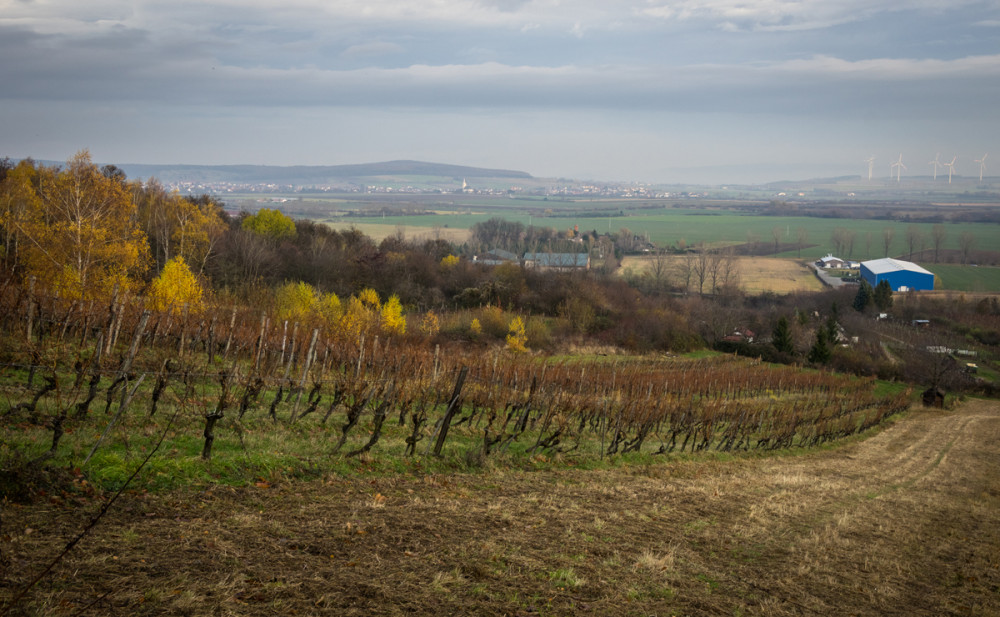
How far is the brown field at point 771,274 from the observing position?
105 m

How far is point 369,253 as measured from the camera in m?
75.8

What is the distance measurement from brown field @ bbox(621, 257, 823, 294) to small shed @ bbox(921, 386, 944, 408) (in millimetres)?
54040

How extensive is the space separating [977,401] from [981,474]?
36.4 metres

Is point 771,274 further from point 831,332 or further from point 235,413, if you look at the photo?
point 235,413

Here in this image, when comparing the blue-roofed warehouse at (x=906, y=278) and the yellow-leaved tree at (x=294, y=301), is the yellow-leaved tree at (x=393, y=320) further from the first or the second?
the blue-roofed warehouse at (x=906, y=278)

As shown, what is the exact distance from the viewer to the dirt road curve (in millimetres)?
6164

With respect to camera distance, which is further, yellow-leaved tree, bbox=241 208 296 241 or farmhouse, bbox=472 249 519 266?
farmhouse, bbox=472 249 519 266

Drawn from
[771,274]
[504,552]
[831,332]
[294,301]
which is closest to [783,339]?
[831,332]

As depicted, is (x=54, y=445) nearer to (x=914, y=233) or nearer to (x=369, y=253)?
(x=369, y=253)

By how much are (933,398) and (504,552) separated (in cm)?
5171

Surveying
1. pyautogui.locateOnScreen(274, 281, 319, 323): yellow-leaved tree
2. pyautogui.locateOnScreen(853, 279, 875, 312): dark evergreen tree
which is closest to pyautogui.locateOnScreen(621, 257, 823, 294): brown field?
pyautogui.locateOnScreen(853, 279, 875, 312): dark evergreen tree

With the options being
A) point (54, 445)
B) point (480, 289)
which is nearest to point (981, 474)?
point (54, 445)

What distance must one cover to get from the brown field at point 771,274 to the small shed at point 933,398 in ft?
177

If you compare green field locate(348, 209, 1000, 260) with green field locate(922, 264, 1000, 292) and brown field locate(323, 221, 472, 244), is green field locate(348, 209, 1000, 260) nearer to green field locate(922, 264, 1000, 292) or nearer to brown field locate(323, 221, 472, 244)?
brown field locate(323, 221, 472, 244)
